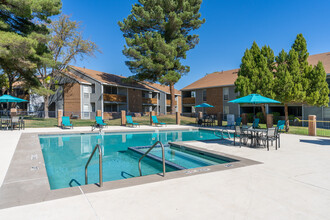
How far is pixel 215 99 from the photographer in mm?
33469

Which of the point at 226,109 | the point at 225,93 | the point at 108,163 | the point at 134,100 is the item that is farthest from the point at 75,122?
the point at 225,93

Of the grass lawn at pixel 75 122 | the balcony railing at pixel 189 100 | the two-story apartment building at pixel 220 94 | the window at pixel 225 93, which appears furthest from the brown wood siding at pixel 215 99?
the grass lawn at pixel 75 122

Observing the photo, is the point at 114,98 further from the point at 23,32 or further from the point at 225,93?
the point at 225,93

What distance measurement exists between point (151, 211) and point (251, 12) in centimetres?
2403

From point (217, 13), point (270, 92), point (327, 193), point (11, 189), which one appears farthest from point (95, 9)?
point (327, 193)

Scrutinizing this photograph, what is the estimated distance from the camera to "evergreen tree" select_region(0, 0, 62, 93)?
1694 centimetres

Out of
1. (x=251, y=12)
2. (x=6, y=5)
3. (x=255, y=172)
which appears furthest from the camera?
(x=251, y=12)

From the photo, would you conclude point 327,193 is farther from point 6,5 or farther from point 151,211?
point 6,5

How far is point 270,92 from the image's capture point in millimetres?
16703

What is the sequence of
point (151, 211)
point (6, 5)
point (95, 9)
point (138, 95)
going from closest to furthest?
1. point (151, 211)
2. point (6, 5)
3. point (95, 9)
4. point (138, 95)

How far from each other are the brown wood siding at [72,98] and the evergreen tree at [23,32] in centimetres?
840

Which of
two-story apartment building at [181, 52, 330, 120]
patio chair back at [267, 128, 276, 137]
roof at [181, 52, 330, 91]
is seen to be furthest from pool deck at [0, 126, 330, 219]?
roof at [181, 52, 330, 91]

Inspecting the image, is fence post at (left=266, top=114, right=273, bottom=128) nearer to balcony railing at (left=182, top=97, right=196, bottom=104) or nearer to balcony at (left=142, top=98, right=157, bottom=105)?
balcony railing at (left=182, top=97, right=196, bottom=104)

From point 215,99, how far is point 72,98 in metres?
21.3
